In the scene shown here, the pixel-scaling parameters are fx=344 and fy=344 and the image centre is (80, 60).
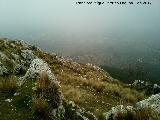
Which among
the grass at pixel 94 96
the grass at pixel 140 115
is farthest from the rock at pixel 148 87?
the grass at pixel 140 115

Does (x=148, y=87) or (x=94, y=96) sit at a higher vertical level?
(x=94, y=96)

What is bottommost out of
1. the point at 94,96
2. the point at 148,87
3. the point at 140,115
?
Answer: the point at 148,87

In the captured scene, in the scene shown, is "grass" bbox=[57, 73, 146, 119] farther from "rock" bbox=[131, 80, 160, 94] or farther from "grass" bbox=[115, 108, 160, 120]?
"rock" bbox=[131, 80, 160, 94]

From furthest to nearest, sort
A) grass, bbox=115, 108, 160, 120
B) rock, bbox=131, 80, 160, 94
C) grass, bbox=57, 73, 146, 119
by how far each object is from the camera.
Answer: rock, bbox=131, 80, 160, 94 → grass, bbox=57, 73, 146, 119 → grass, bbox=115, 108, 160, 120

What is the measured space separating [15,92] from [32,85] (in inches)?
27.7

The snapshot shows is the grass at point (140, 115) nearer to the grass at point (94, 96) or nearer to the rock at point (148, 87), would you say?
the grass at point (94, 96)

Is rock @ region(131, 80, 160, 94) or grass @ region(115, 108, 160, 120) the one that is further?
rock @ region(131, 80, 160, 94)

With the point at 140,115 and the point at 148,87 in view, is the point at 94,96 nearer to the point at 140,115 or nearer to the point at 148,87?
the point at 140,115

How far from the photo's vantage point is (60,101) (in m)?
11.5

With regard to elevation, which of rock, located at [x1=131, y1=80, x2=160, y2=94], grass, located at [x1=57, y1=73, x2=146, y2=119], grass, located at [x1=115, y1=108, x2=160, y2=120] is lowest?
rock, located at [x1=131, y1=80, x2=160, y2=94]

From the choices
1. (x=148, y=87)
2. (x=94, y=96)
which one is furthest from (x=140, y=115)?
(x=148, y=87)

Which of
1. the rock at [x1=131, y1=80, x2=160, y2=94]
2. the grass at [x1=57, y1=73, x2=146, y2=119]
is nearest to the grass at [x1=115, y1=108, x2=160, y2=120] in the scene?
the grass at [x1=57, y1=73, x2=146, y2=119]

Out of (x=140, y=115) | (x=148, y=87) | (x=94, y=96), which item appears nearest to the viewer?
(x=140, y=115)

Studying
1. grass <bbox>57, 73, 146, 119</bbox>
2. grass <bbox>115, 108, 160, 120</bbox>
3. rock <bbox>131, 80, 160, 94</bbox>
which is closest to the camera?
grass <bbox>115, 108, 160, 120</bbox>
